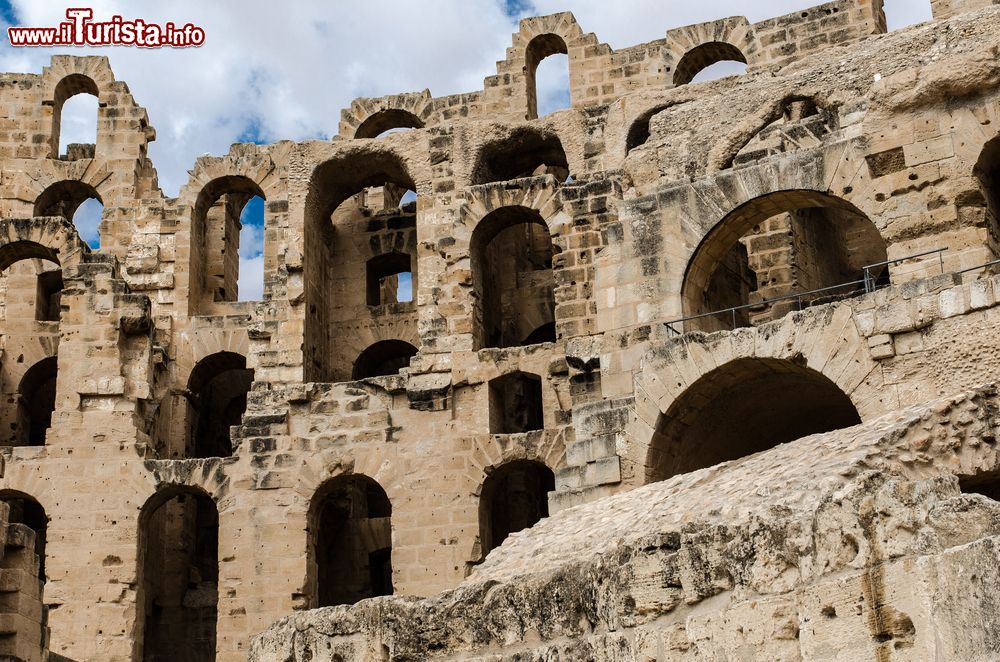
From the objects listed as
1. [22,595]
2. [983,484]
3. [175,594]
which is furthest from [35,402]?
[983,484]

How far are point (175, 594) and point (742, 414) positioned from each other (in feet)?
36.6

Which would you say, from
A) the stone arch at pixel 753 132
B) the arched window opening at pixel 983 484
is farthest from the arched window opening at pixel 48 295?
the arched window opening at pixel 983 484

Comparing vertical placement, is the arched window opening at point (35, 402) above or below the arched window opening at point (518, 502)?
above

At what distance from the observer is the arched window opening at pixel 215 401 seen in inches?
1000

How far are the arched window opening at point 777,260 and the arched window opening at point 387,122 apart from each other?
789 centimetres

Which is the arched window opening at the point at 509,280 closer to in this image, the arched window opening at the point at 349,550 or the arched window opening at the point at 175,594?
the arched window opening at the point at 349,550

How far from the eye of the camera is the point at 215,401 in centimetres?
2741

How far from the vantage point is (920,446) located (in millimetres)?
10969

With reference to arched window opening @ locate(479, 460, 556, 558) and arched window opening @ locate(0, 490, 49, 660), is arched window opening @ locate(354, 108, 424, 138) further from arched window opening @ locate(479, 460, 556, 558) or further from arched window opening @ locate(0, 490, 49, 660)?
arched window opening @ locate(0, 490, 49, 660)

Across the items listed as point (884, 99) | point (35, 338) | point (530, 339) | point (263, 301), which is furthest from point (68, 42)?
point (884, 99)

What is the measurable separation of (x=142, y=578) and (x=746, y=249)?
394 inches

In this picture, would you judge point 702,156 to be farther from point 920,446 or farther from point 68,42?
point 68,42

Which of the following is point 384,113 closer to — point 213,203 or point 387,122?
point 387,122

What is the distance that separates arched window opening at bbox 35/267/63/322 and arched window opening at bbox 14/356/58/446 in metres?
1.07
